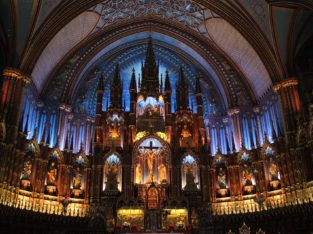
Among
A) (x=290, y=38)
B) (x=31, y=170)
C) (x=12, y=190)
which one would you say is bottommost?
(x=12, y=190)

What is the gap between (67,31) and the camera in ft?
95.9

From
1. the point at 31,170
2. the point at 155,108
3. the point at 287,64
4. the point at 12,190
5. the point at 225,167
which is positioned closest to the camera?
the point at 12,190

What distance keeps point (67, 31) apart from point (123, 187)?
14108 millimetres

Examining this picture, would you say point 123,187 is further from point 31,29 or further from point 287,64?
point 287,64

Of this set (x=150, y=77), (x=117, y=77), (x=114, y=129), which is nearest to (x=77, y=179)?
(x=114, y=129)

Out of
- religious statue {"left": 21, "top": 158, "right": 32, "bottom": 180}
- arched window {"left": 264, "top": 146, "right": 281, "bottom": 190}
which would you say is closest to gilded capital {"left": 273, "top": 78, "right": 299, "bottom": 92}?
arched window {"left": 264, "top": 146, "right": 281, "bottom": 190}

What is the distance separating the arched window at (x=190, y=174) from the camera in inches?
1076

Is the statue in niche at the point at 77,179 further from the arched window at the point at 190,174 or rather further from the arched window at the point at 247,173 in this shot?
the arched window at the point at 247,173

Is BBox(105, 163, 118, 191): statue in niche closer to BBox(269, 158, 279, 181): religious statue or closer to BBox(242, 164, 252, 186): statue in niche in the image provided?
BBox(242, 164, 252, 186): statue in niche

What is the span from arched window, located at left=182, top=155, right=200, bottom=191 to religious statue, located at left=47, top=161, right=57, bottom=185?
10207mm

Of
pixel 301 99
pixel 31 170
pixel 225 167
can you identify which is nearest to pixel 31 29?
pixel 31 170

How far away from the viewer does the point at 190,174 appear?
27719 millimetres

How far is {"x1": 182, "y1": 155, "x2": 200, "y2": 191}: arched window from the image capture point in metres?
27.3

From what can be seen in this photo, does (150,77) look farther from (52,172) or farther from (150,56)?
(52,172)
